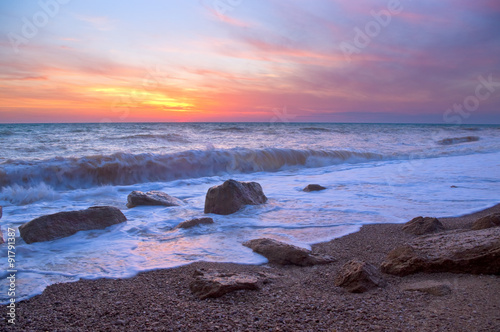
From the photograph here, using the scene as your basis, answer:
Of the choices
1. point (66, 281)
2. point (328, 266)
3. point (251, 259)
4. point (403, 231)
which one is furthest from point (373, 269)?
point (66, 281)

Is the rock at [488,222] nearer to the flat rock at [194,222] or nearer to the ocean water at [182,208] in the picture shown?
the ocean water at [182,208]

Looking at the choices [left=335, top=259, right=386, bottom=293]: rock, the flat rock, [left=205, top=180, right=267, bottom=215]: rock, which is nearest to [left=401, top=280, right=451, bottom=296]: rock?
[left=335, top=259, right=386, bottom=293]: rock

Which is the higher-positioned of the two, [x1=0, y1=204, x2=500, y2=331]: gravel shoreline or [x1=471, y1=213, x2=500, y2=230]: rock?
[x1=471, y1=213, x2=500, y2=230]: rock

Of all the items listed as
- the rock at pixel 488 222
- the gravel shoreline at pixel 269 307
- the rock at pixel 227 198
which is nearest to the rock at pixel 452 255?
the gravel shoreline at pixel 269 307

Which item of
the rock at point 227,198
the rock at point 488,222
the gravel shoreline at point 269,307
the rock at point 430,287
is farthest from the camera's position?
the rock at point 227,198

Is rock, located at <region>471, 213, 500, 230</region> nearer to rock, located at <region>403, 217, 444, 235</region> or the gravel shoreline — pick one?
rock, located at <region>403, 217, 444, 235</region>

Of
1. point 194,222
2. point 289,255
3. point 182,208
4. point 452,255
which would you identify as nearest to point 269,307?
point 289,255

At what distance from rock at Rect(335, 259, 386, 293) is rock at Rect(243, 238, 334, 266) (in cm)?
53

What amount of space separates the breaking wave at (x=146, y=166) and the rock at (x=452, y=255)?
909cm

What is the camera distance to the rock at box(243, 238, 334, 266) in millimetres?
3498

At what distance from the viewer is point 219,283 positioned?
2.77m

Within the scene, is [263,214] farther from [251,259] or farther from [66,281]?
[66,281]

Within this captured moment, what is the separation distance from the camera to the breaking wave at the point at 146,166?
10.0 meters

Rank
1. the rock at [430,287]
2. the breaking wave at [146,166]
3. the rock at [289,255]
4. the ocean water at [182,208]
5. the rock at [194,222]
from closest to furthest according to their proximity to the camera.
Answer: the rock at [430,287], the rock at [289,255], the ocean water at [182,208], the rock at [194,222], the breaking wave at [146,166]
